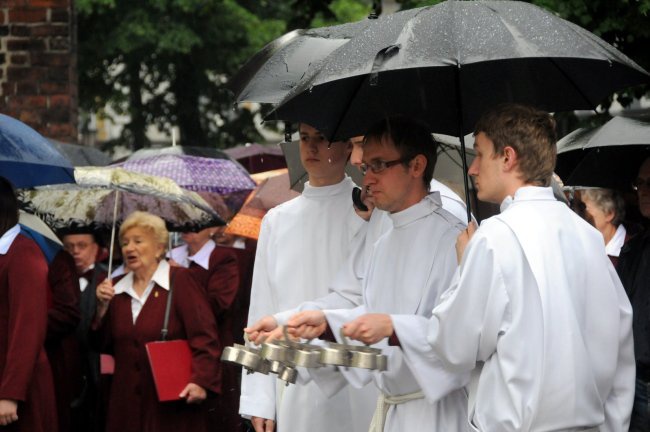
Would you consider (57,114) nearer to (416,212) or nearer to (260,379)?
(260,379)

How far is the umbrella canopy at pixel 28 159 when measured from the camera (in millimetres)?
7629

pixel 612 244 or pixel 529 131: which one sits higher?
pixel 529 131

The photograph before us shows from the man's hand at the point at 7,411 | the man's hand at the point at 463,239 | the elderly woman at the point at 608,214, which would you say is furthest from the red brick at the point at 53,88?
the man's hand at the point at 463,239

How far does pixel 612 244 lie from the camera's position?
8.63 metres

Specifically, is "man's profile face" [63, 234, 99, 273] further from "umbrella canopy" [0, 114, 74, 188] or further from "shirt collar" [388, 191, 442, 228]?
"shirt collar" [388, 191, 442, 228]

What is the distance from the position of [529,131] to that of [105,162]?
9453 millimetres

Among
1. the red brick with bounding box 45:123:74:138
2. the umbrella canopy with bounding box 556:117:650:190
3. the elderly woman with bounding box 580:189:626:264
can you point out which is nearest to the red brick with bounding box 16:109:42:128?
the red brick with bounding box 45:123:74:138

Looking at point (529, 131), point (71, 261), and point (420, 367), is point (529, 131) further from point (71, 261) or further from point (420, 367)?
point (71, 261)

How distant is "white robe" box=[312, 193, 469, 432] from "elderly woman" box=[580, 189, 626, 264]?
10.4 ft

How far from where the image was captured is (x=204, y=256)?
10.5 metres

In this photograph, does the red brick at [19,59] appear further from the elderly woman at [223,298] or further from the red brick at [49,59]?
the elderly woman at [223,298]

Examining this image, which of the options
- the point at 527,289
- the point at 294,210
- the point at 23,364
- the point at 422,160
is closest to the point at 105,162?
the point at 23,364

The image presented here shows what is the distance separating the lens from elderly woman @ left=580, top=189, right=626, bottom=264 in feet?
28.4

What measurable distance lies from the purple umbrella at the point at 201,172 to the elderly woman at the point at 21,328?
2785mm
